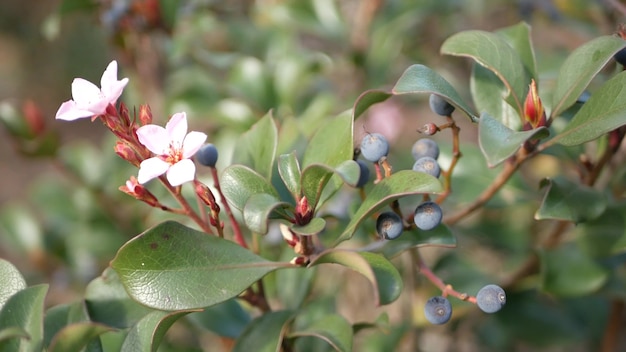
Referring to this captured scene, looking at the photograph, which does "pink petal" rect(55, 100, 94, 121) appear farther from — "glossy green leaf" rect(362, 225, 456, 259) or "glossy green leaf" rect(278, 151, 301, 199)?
"glossy green leaf" rect(362, 225, 456, 259)

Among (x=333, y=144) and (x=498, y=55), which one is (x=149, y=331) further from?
(x=498, y=55)

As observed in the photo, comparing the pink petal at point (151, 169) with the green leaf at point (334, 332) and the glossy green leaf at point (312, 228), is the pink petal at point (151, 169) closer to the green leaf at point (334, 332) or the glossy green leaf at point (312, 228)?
the glossy green leaf at point (312, 228)

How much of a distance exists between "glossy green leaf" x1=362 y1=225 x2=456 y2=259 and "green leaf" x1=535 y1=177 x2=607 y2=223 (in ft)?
0.42

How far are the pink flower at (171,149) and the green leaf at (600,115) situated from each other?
17.1 inches

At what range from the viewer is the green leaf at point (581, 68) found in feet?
2.75

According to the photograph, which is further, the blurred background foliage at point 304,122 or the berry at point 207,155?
the blurred background foliage at point 304,122

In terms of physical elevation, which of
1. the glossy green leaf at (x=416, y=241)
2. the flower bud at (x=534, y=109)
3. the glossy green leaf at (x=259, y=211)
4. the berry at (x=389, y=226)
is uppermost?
the glossy green leaf at (x=259, y=211)

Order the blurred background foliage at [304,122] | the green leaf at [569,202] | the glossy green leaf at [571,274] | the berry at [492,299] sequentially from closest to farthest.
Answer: the berry at [492,299] < the green leaf at [569,202] < the glossy green leaf at [571,274] < the blurred background foliage at [304,122]

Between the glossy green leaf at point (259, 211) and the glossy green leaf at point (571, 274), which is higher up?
the glossy green leaf at point (259, 211)

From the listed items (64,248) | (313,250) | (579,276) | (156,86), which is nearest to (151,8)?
(156,86)

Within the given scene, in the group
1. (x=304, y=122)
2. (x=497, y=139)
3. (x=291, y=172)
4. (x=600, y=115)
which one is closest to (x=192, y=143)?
(x=291, y=172)

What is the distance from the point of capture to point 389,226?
2.80ft

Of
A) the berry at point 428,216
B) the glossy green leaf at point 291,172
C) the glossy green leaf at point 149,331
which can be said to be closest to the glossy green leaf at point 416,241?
the berry at point 428,216

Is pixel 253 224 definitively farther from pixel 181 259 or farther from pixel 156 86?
pixel 156 86
